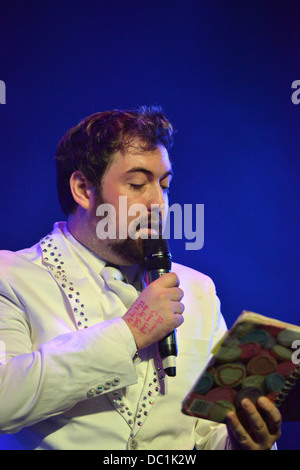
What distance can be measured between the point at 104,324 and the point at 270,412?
0.47m

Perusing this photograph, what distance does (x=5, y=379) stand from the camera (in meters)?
1.24

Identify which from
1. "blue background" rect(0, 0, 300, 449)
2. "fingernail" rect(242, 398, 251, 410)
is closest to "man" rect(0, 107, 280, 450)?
"fingernail" rect(242, 398, 251, 410)

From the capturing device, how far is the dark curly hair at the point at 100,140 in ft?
5.63

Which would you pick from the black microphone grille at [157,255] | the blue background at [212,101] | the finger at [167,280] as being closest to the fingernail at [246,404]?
the finger at [167,280]

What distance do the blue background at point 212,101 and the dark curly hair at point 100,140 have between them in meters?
0.28

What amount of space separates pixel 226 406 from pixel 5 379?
0.57m

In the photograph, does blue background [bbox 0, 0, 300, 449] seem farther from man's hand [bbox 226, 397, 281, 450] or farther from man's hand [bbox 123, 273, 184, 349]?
man's hand [bbox 226, 397, 281, 450]

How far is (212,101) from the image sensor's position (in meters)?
2.29

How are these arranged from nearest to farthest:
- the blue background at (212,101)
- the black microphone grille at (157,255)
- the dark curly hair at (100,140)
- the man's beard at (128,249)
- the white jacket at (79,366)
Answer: the white jacket at (79,366) → the black microphone grille at (157,255) → the man's beard at (128,249) → the dark curly hair at (100,140) → the blue background at (212,101)

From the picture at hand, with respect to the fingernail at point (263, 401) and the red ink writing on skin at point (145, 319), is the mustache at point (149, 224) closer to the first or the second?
the red ink writing on skin at point (145, 319)

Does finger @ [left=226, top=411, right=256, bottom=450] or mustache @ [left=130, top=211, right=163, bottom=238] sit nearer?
finger @ [left=226, top=411, right=256, bottom=450]

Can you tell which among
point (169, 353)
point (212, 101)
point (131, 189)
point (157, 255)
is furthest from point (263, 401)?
point (212, 101)

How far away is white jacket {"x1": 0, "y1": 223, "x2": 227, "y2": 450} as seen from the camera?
4.04ft

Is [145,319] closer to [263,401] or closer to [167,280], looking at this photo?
[167,280]
